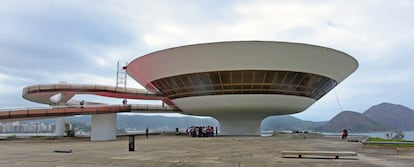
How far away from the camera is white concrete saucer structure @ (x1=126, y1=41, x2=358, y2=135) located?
82.1ft

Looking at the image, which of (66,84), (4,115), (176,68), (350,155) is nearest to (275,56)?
(176,68)

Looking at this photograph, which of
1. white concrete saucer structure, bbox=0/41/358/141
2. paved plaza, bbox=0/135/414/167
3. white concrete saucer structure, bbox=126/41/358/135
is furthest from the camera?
white concrete saucer structure, bbox=0/41/358/141

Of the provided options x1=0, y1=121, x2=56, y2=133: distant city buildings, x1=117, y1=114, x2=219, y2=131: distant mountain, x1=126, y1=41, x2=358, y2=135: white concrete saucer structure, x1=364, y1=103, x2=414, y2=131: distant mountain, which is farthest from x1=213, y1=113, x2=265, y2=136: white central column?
x1=117, y1=114, x2=219, y2=131: distant mountain

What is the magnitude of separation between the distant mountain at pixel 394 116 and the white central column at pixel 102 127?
146ft

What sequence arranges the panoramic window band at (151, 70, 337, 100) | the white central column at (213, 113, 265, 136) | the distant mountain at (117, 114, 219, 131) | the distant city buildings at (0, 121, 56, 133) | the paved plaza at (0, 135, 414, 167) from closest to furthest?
the paved plaza at (0, 135, 414, 167) → the panoramic window band at (151, 70, 337, 100) → the white central column at (213, 113, 265, 136) → the distant city buildings at (0, 121, 56, 133) → the distant mountain at (117, 114, 219, 131)

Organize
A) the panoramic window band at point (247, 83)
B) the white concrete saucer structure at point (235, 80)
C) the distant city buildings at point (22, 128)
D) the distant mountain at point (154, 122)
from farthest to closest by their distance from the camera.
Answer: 1. the distant mountain at point (154, 122)
2. the distant city buildings at point (22, 128)
3. the panoramic window band at point (247, 83)
4. the white concrete saucer structure at point (235, 80)

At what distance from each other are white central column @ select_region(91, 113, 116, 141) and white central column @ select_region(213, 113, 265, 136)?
36.8ft

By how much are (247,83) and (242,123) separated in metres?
7.85

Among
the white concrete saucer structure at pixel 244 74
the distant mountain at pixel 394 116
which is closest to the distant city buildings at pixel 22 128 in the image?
the white concrete saucer structure at pixel 244 74

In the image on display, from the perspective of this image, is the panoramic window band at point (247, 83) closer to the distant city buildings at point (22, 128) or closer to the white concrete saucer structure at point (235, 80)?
the white concrete saucer structure at point (235, 80)

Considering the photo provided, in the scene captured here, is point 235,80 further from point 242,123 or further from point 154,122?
point 154,122

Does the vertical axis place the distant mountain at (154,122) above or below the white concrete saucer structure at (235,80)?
below

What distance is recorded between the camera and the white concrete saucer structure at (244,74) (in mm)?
25031

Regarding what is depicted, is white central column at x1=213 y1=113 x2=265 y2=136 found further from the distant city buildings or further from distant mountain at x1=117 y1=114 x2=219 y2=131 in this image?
distant mountain at x1=117 y1=114 x2=219 y2=131
